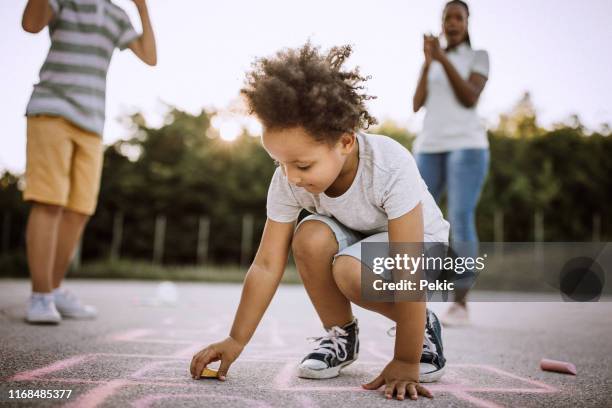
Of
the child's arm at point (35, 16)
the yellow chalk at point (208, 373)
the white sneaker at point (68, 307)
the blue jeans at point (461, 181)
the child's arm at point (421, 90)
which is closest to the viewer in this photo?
the yellow chalk at point (208, 373)

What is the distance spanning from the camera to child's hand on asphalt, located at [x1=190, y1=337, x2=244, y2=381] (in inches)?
61.7

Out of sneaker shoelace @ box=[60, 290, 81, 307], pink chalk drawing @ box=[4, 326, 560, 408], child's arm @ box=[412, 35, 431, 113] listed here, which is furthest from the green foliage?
pink chalk drawing @ box=[4, 326, 560, 408]

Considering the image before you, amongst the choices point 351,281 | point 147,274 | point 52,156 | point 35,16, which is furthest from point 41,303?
point 147,274

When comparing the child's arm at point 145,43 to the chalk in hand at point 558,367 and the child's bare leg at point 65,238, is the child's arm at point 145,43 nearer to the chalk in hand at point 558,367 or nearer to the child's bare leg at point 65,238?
the child's bare leg at point 65,238

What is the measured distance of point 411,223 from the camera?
61.2 inches

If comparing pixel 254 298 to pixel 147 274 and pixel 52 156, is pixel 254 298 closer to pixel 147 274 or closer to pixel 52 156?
pixel 52 156

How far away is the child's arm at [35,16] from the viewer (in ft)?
8.35

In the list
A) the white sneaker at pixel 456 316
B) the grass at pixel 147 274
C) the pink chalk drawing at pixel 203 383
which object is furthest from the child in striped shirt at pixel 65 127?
the grass at pixel 147 274

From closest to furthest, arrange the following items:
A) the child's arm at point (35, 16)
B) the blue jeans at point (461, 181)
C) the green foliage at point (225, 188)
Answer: the child's arm at point (35, 16)
the blue jeans at point (461, 181)
the green foliage at point (225, 188)

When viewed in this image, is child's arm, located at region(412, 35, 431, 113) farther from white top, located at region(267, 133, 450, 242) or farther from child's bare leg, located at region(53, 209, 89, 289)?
child's bare leg, located at region(53, 209, 89, 289)

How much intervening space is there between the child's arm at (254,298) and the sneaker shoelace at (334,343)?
0.25 meters

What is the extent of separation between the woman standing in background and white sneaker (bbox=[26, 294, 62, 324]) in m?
2.26

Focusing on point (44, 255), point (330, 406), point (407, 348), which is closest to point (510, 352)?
point (407, 348)

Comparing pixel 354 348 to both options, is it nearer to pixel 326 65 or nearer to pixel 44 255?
pixel 326 65
